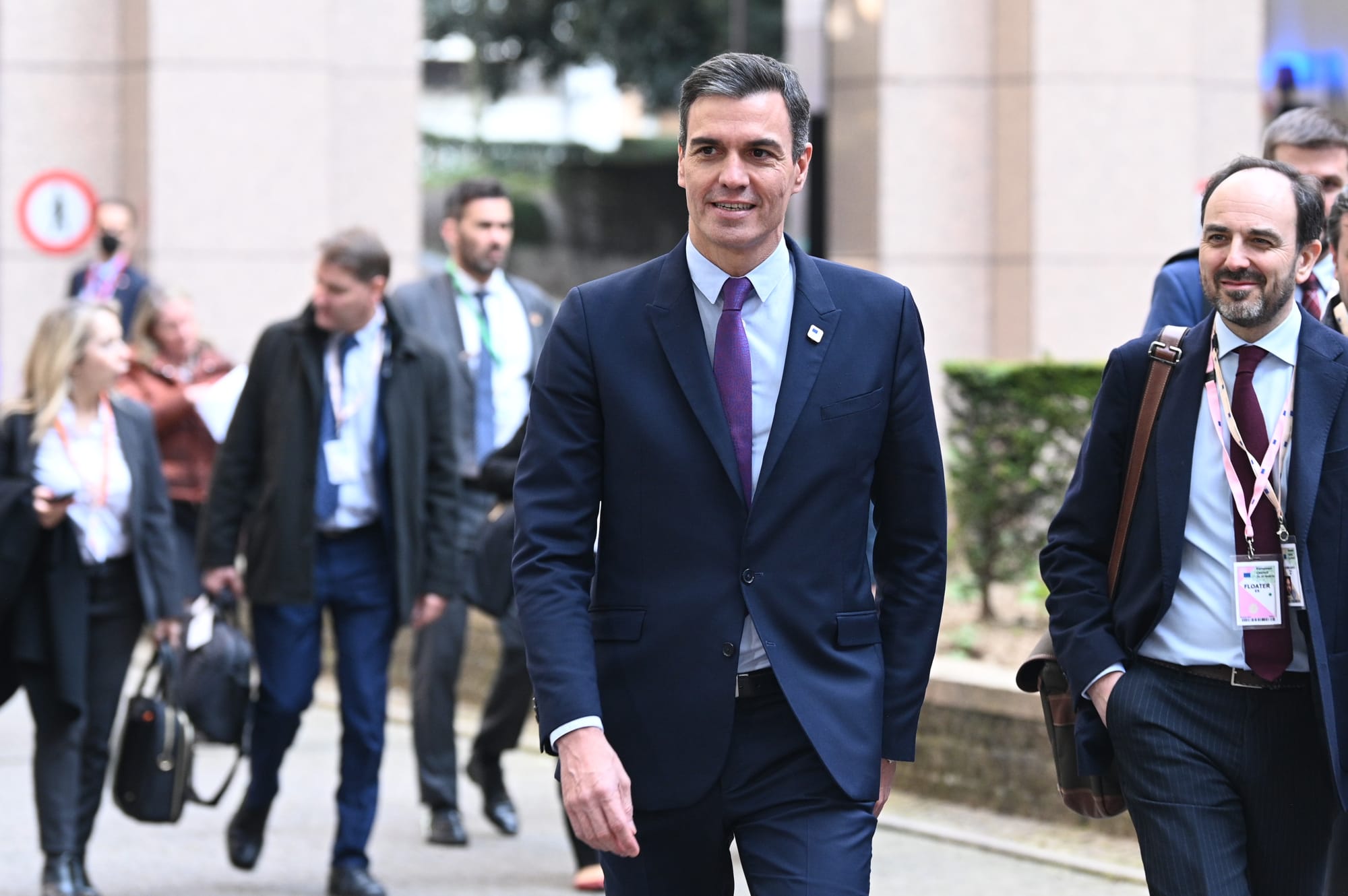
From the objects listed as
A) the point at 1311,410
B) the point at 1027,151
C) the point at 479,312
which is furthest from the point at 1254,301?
the point at 1027,151

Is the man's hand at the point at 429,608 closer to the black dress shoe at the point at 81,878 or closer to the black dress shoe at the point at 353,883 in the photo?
the black dress shoe at the point at 353,883

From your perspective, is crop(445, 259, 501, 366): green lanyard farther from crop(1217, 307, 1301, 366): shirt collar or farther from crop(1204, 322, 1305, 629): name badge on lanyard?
crop(1204, 322, 1305, 629): name badge on lanyard

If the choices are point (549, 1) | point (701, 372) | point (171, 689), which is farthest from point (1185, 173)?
point (549, 1)

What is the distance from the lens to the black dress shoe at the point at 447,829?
27.6ft

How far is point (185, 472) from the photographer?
10.3 metres

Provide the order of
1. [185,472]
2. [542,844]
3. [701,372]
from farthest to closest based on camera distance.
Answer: [185,472] < [542,844] < [701,372]

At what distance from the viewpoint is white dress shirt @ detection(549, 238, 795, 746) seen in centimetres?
406

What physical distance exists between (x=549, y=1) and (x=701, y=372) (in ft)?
93.8

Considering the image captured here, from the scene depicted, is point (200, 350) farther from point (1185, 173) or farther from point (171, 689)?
point (1185, 173)

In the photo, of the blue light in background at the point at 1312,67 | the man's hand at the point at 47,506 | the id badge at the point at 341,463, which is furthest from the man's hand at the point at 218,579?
the blue light in background at the point at 1312,67

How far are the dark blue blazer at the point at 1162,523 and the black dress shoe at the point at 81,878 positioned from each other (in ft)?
13.0

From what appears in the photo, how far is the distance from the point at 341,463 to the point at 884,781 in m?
3.91

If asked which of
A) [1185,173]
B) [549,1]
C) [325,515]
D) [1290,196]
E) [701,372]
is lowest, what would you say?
[325,515]

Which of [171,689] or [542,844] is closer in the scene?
[171,689]
